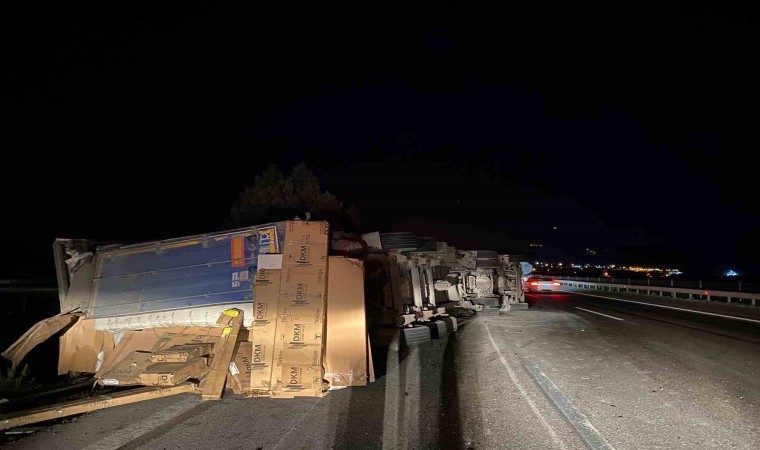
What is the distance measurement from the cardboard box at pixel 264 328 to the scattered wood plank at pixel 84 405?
1078mm

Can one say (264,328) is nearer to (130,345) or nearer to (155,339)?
(155,339)

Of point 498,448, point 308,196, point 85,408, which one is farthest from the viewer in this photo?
point 308,196

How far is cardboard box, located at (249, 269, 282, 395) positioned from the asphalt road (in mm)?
352

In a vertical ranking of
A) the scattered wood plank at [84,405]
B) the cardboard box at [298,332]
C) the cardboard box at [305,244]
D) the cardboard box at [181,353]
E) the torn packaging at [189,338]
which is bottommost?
the scattered wood plank at [84,405]

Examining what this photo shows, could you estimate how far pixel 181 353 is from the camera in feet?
23.1

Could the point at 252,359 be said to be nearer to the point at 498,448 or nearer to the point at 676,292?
the point at 498,448

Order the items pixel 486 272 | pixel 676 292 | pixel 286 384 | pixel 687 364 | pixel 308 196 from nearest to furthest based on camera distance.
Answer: pixel 286 384, pixel 687 364, pixel 486 272, pixel 676 292, pixel 308 196

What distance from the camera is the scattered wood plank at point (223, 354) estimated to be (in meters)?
6.60

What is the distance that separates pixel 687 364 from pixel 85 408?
9.62 metres

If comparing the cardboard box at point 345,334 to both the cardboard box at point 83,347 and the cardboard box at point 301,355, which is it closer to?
the cardboard box at point 301,355

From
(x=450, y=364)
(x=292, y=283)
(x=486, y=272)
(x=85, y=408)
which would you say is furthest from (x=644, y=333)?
(x=85, y=408)

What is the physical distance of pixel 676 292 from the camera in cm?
3022

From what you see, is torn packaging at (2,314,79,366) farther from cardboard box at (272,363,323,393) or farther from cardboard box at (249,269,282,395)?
cardboard box at (272,363,323,393)

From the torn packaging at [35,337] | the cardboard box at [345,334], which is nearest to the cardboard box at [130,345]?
the torn packaging at [35,337]
